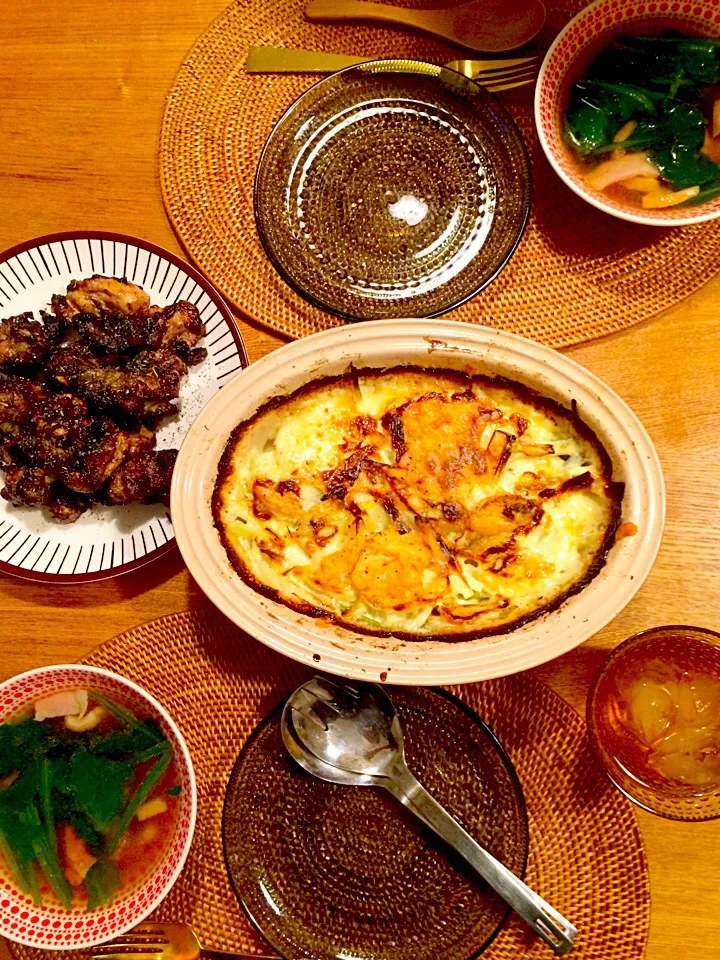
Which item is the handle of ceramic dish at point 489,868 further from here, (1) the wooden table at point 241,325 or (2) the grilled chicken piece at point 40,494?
(2) the grilled chicken piece at point 40,494

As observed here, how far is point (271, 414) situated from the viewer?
1.79 meters

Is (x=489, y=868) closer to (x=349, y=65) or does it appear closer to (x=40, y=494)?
(x=40, y=494)

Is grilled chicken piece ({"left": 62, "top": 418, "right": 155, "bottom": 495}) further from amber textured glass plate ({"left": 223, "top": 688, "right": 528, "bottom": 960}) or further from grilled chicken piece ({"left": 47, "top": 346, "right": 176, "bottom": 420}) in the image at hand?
amber textured glass plate ({"left": 223, "top": 688, "right": 528, "bottom": 960})

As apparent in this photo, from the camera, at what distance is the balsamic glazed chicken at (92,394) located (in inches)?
73.8

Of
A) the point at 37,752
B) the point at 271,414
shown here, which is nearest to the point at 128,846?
the point at 37,752

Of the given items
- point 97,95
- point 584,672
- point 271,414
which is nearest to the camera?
point 271,414

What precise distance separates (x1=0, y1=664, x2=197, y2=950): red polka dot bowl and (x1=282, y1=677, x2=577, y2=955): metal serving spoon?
0.88 feet

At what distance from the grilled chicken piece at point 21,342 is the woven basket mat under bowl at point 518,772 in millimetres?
722

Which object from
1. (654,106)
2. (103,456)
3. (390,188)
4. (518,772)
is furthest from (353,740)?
(654,106)

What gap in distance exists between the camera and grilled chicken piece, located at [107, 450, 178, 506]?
184 centimetres

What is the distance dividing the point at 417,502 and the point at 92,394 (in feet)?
2.72

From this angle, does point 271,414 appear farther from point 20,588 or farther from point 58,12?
point 58,12

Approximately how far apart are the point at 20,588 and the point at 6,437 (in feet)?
1.29

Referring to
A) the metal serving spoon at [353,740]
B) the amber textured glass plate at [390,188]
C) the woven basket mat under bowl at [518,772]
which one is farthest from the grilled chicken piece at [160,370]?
the metal serving spoon at [353,740]
